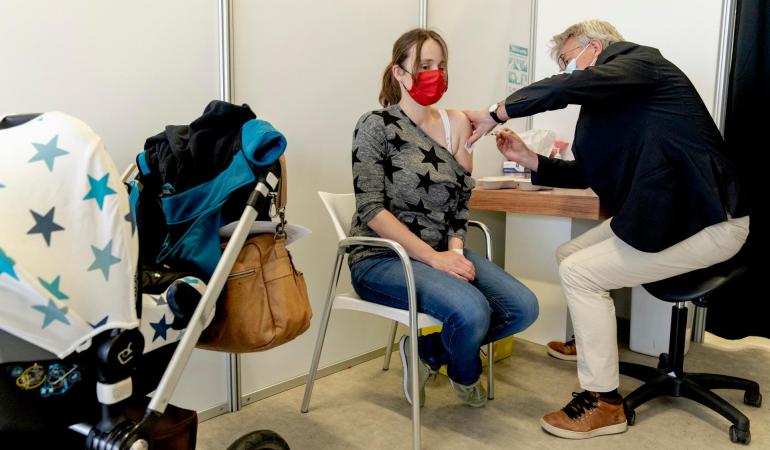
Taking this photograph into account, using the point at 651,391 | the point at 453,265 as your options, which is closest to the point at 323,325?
the point at 453,265

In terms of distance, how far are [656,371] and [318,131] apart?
148 centimetres

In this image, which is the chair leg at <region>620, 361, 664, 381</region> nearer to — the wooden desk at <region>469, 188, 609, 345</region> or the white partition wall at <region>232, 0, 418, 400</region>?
the wooden desk at <region>469, 188, 609, 345</region>

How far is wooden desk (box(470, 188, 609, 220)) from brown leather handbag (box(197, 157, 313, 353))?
1.25 m

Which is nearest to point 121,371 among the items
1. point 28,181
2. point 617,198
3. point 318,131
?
point 28,181

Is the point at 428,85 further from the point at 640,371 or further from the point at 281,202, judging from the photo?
the point at 640,371

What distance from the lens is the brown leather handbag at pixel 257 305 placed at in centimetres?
110

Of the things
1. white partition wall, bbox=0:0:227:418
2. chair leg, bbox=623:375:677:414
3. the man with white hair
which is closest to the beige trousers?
the man with white hair

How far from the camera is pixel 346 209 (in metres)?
1.77

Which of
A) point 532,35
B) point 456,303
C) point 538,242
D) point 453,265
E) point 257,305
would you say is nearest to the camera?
point 257,305

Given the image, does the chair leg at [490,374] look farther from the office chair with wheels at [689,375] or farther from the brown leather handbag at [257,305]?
the brown leather handbag at [257,305]

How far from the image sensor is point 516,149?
202 centimetres

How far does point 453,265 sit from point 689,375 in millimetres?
979

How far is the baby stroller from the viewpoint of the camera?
722mm

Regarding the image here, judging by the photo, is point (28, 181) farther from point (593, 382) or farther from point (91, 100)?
point (593, 382)
